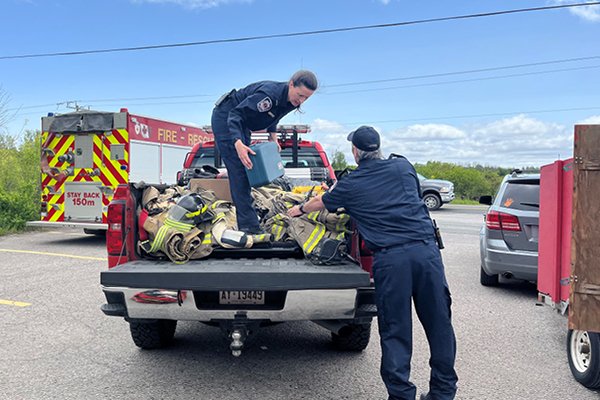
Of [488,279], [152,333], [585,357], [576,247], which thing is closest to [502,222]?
[488,279]

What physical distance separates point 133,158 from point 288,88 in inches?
289

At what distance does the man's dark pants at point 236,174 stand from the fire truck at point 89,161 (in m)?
6.78

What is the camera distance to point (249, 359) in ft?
14.0

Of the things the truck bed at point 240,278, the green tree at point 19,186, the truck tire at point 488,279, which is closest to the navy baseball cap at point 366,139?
the truck bed at point 240,278

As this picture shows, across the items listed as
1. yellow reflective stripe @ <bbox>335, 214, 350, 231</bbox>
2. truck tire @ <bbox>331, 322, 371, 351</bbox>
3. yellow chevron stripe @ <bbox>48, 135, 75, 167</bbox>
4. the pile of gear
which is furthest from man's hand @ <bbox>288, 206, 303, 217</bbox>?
yellow chevron stripe @ <bbox>48, 135, 75, 167</bbox>

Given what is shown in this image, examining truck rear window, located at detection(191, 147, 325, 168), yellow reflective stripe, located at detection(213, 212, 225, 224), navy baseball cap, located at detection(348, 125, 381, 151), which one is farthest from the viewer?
truck rear window, located at detection(191, 147, 325, 168)

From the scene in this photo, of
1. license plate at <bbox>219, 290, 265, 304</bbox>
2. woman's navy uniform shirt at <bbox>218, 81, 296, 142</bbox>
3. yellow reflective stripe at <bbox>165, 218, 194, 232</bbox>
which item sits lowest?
license plate at <bbox>219, 290, 265, 304</bbox>

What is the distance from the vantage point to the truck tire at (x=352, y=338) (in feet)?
14.0

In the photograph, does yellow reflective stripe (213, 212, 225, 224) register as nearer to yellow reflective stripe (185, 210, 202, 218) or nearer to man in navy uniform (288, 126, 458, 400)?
yellow reflective stripe (185, 210, 202, 218)

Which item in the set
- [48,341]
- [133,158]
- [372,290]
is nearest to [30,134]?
[133,158]

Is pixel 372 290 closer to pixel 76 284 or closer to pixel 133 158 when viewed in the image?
pixel 76 284

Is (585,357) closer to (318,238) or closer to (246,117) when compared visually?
(318,238)

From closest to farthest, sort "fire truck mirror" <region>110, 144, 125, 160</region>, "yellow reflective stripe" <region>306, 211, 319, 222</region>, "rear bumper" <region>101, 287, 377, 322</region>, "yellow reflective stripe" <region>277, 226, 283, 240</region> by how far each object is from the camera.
Answer: "rear bumper" <region>101, 287, 377, 322</region>
"yellow reflective stripe" <region>306, 211, 319, 222</region>
"yellow reflective stripe" <region>277, 226, 283, 240</region>
"fire truck mirror" <region>110, 144, 125, 160</region>

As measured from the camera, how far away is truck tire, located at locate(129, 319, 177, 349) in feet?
13.9
